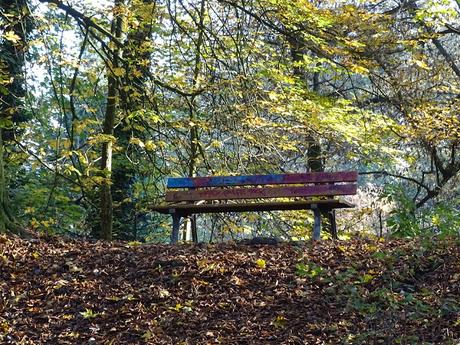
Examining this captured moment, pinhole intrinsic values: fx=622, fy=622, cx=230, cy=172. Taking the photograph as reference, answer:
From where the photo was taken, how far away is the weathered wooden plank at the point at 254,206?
263 inches

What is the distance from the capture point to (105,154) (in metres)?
8.88

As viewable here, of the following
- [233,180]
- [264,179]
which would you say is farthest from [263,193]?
[233,180]

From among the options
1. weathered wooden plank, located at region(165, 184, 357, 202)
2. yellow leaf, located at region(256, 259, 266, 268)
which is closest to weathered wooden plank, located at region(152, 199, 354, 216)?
weathered wooden plank, located at region(165, 184, 357, 202)

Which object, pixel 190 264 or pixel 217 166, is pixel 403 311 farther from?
pixel 217 166

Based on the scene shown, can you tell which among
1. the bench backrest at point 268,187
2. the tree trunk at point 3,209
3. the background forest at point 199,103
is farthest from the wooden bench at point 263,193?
the tree trunk at point 3,209

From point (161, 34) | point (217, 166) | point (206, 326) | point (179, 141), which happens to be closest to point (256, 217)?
point (217, 166)

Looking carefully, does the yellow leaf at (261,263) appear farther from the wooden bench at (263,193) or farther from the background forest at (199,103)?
the background forest at (199,103)

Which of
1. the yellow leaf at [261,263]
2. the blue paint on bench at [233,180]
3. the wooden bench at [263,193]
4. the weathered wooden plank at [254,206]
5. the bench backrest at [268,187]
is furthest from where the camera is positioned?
the blue paint on bench at [233,180]

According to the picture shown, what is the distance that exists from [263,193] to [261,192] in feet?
0.10

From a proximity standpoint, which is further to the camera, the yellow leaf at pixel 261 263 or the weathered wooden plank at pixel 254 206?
the weathered wooden plank at pixel 254 206

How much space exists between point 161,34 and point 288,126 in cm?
293

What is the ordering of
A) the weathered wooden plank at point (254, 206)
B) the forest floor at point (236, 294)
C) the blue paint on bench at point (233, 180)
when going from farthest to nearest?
the blue paint on bench at point (233, 180)
the weathered wooden plank at point (254, 206)
the forest floor at point (236, 294)

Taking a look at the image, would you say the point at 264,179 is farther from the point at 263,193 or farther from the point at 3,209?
the point at 3,209

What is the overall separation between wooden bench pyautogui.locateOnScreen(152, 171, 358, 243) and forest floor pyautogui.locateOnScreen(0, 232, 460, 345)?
2.12ft
